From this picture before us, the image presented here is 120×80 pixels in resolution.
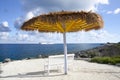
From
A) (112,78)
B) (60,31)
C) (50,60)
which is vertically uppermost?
(60,31)

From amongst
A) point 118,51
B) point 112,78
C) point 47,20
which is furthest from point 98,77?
point 118,51

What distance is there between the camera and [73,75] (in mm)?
10180

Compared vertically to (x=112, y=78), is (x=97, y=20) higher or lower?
higher

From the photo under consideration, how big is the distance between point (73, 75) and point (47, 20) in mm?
2674

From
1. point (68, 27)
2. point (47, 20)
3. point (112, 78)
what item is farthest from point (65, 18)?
point (112, 78)

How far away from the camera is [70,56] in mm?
11547

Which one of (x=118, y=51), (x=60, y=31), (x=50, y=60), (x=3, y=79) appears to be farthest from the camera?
(x=118, y=51)

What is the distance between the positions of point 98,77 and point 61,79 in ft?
4.97

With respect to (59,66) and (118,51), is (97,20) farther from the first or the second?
(118,51)

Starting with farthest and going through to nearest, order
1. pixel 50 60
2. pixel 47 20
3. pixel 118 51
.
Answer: pixel 118 51 → pixel 50 60 → pixel 47 20

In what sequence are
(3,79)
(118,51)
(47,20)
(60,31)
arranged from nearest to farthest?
1. (47,20)
2. (3,79)
3. (60,31)
4. (118,51)

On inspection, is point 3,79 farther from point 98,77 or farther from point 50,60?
point 98,77

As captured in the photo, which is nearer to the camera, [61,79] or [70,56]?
[61,79]

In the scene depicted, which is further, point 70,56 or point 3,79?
point 70,56
